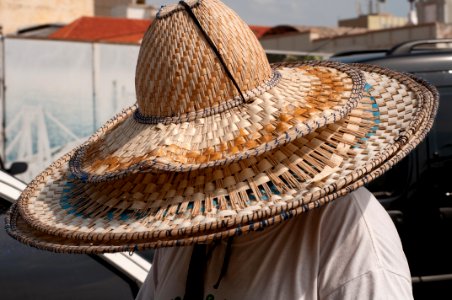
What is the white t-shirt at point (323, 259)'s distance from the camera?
5.22ft

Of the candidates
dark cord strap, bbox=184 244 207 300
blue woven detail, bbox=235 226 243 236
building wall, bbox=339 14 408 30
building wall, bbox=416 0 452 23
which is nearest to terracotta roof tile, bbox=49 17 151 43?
building wall, bbox=416 0 452 23

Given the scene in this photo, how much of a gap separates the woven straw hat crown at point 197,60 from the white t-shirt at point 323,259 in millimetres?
320

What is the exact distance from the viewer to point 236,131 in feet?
5.77

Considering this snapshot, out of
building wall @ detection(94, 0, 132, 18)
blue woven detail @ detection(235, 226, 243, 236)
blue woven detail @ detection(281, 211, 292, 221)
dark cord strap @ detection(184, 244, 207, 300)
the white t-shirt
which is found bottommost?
dark cord strap @ detection(184, 244, 207, 300)

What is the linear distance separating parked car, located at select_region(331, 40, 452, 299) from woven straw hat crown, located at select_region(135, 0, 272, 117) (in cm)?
282

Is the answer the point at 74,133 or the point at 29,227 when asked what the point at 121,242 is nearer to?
the point at 29,227

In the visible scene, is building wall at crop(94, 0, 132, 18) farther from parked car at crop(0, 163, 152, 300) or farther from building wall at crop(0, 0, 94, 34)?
parked car at crop(0, 163, 152, 300)

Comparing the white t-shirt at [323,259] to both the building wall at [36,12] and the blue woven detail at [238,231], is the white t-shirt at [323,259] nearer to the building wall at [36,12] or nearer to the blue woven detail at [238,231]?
the blue woven detail at [238,231]

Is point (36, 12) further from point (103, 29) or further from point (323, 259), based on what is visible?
point (323, 259)

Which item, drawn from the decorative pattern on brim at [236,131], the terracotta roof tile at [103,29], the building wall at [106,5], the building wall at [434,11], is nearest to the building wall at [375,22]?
the building wall at [434,11]

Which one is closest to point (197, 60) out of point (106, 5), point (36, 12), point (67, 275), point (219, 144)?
point (219, 144)

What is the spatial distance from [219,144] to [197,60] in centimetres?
19

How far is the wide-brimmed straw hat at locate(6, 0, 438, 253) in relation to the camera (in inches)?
63.8

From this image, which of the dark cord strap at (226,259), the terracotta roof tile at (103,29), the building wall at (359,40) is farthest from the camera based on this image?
the building wall at (359,40)
